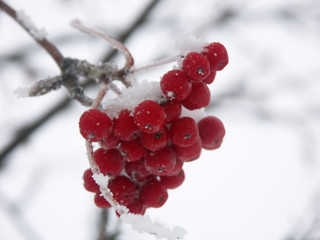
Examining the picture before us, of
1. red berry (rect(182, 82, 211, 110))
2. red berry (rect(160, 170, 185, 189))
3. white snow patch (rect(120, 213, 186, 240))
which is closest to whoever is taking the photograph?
white snow patch (rect(120, 213, 186, 240))

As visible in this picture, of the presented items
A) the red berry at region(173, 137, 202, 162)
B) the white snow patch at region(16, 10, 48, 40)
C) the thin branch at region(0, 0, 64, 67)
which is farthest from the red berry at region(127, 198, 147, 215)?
the white snow patch at region(16, 10, 48, 40)

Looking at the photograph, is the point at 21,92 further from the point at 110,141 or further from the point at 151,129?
the point at 151,129

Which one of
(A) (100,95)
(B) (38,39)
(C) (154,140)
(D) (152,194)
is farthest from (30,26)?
(D) (152,194)

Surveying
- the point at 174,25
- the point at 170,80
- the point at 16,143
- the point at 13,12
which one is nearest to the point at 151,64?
the point at 170,80

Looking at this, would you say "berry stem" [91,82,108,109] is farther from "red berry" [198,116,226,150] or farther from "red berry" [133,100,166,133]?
"red berry" [198,116,226,150]

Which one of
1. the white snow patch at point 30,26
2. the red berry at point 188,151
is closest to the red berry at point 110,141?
the red berry at point 188,151

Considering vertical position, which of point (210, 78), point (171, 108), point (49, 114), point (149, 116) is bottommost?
point (149, 116)
